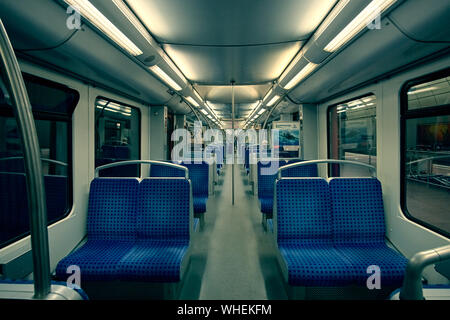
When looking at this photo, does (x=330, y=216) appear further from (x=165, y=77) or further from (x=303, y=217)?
(x=165, y=77)

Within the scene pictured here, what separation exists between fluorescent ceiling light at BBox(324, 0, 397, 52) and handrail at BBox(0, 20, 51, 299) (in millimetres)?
2066

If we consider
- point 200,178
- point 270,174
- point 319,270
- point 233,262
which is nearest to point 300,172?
Answer: point 270,174

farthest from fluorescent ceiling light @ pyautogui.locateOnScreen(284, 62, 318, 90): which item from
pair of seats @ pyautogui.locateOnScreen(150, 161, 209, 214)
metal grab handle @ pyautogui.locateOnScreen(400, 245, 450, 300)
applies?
metal grab handle @ pyautogui.locateOnScreen(400, 245, 450, 300)

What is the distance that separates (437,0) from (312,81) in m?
2.19

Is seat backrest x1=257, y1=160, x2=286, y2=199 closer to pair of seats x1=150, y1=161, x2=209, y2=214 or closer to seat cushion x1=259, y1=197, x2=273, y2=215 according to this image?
seat cushion x1=259, y1=197, x2=273, y2=215

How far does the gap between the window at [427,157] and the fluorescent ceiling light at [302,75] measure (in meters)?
1.08

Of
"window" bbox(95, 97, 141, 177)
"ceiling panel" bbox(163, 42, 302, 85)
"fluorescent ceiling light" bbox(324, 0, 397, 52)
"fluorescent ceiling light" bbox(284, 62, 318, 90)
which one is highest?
"ceiling panel" bbox(163, 42, 302, 85)

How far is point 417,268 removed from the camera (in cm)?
72

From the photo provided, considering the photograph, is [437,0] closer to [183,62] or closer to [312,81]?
[312,81]

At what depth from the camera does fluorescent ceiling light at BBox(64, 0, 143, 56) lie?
1.54 m

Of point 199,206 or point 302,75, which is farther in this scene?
point 199,206

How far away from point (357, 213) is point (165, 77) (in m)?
3.29
